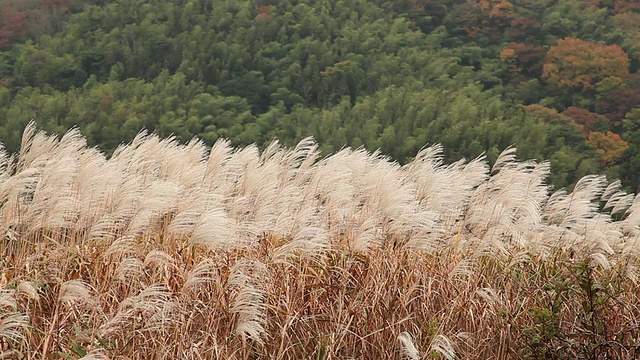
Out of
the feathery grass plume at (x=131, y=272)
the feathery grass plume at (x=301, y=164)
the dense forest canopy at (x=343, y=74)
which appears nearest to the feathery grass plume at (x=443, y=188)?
the feathery grass plume at (x=301, y=164)

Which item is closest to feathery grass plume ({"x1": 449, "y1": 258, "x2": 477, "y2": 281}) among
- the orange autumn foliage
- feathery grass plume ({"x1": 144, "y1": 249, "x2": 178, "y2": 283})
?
feathery grass plume ({"x1": 144, "y1": 249, "x2": 178, "y2": 283})

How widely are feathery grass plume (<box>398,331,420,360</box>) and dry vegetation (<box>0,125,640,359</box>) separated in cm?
4

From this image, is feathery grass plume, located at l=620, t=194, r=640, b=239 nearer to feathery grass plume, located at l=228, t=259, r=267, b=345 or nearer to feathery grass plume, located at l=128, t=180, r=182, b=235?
feathery grass plume, located at l=228, t=259, r=267, b=345

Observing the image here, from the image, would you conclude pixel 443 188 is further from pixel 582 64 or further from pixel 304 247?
pixel 582 64

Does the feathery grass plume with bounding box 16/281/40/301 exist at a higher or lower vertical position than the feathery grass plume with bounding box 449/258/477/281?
higher

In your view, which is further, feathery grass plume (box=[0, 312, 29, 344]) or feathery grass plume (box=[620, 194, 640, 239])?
feathery grass plume (box=[620, 194, 640, 239])

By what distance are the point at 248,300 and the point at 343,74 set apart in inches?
1122

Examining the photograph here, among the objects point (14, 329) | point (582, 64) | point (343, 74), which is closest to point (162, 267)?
point (14, 329)

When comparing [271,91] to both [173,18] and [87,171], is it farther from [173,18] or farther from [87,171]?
[87,171]

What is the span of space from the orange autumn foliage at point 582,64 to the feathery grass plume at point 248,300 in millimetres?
29162

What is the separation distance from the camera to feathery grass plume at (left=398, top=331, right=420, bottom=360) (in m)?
3.40

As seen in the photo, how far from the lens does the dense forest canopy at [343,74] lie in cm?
2622

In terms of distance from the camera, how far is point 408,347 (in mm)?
3432

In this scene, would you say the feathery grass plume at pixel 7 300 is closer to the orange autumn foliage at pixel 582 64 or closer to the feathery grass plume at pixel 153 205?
the feathery grass plume at pixel 153 205
